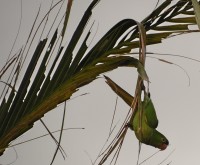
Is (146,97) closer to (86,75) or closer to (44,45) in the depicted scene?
(86,75)

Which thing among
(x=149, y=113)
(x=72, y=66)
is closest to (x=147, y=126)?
(x=149, y=113)

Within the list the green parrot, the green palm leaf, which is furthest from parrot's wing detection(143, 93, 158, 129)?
the green palm leaf

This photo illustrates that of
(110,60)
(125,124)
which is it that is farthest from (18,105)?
(125,124)

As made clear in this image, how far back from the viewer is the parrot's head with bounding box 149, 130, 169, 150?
0.36 metres

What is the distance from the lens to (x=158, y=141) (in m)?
0.37

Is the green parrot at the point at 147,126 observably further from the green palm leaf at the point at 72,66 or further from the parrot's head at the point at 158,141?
the green palm leaf at the point at 72,66

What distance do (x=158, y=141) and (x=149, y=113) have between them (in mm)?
33

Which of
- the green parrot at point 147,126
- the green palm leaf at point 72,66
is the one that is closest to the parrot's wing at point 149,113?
the green parrot at point 147,126

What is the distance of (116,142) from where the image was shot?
356 millimetres

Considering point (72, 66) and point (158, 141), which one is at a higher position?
point (72, 66)

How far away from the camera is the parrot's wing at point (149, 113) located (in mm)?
362

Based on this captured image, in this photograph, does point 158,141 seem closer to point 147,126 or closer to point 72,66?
point 147,126

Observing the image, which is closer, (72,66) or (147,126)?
(147,126)

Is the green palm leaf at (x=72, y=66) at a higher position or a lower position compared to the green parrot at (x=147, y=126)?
higher
